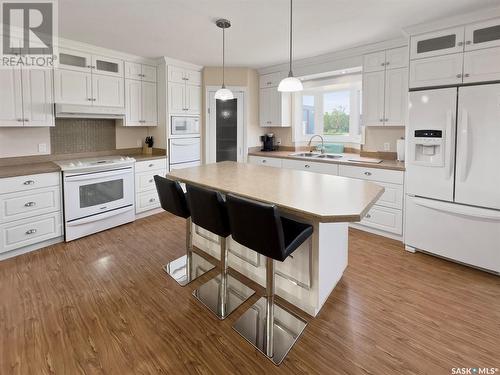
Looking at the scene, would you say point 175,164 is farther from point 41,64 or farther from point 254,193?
point 254,193

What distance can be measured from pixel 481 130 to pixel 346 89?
98.7 inches

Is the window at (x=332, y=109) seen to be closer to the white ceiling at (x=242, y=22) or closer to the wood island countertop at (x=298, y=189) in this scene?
the white ceiling at (x=242, y=22)

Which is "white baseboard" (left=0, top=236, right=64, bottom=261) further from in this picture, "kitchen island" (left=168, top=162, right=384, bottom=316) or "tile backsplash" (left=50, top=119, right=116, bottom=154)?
"kitchen island" (left=168, top=162, right=384, bottom=316)

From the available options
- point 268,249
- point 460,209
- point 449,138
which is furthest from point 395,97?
point 268,249

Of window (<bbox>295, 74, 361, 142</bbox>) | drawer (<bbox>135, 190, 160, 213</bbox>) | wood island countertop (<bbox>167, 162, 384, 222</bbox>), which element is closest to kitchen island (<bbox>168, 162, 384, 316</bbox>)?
wood island countertop (<bbox>167, 162, 384, 222</bbox>)

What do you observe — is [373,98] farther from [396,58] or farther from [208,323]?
[208,323]

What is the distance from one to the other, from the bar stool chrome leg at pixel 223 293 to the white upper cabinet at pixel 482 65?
2775mm

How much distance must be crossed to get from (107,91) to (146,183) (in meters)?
1.42

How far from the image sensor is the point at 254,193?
81.5 inches

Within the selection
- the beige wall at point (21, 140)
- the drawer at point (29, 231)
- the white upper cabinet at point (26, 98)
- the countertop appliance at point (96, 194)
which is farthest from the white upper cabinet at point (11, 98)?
the drawer at point (29, 231)

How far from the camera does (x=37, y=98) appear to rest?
342cm

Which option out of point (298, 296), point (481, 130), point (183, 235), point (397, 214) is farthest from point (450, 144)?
point (183, 235)

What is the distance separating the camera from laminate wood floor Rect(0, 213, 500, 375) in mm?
1734

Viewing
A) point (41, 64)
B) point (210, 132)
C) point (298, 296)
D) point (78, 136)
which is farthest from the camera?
point (210, 132)
